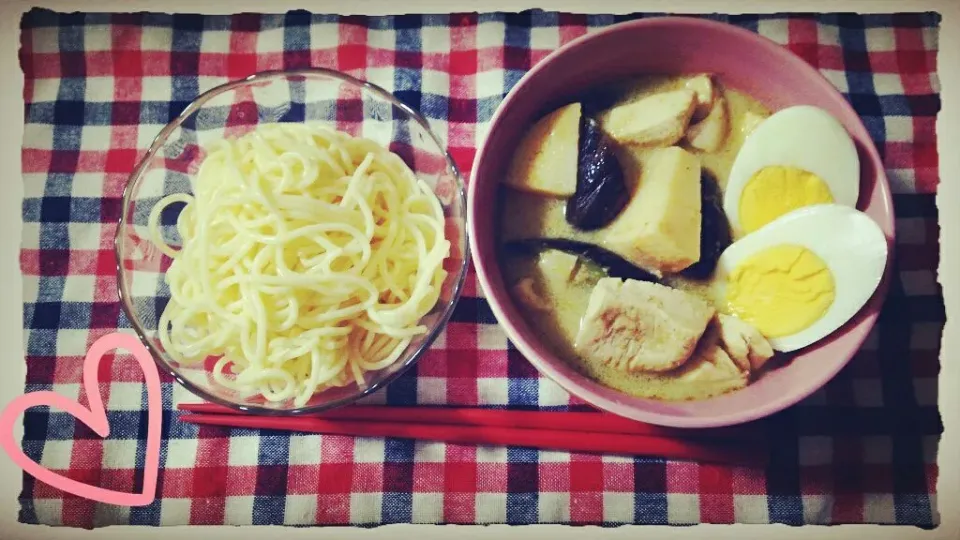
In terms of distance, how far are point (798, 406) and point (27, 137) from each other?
1.77 meters

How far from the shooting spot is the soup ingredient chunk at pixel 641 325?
1.27 meters

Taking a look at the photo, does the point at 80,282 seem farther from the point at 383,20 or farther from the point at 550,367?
the point at 550,367

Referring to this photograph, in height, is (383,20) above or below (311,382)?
above

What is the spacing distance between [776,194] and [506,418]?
685 millimetres

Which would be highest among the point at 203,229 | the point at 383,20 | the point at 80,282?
the point at 383,20

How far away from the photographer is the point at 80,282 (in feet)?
4.87

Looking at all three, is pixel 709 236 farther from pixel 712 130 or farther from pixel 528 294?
pixel 528 294

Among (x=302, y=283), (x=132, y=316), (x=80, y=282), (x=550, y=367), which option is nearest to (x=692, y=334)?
(x=550, y=367)

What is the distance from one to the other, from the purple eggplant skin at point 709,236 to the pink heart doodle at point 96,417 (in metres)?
1.12

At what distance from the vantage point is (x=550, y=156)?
1.33 metres

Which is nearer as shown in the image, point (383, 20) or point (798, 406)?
point (798, 406)

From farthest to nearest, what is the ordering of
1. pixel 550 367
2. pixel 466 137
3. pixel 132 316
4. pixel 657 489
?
pixel 466 137
pixel 657 489
pixel 132 316
pixel 550 367

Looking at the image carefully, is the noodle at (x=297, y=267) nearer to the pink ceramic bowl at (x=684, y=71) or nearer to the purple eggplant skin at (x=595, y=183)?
the pink ceramic bowl at (x=684, y=71)

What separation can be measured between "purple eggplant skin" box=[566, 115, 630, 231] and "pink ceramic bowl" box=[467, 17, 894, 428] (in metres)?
0.12
